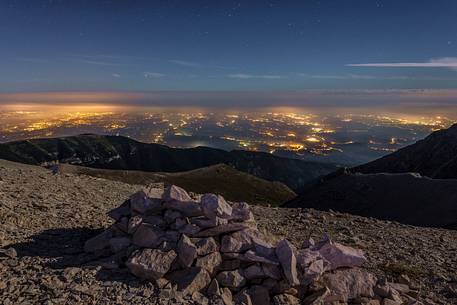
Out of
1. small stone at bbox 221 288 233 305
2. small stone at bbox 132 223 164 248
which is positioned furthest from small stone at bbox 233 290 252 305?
Result: small stone at bbox 132 223 164 248

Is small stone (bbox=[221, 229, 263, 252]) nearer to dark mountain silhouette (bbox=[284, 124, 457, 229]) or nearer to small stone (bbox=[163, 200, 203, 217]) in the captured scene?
small stone (bbox=[163, 200, 203, 217])

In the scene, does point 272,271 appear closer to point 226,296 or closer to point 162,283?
point 226,296

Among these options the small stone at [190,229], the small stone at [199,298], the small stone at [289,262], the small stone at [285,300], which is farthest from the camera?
the small stone at [190,229]

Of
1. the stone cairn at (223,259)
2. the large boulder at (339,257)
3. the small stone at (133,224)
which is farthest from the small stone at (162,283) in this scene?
the large boulder at (339,257)

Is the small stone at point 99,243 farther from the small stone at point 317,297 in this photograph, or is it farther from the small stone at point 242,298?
the small stone at point 317,297

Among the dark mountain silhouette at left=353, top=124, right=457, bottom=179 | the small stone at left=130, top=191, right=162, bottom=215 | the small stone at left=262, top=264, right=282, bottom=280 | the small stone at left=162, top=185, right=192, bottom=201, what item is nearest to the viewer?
the small stone at left=262, top=264, right=282, bottom=280

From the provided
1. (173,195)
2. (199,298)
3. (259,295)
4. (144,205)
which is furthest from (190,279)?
(144,205)

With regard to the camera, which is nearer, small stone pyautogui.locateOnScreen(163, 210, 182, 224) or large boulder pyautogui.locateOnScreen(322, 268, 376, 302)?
large boulder pyautogui.locateOnScreen(322, 268, 376, 302)

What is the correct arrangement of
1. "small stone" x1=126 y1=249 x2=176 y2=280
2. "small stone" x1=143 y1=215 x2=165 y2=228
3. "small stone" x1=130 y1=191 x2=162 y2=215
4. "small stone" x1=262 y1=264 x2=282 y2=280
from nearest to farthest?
"small stone" x1=126 y1=249 x2=176 y2=280, "small stone" x1=262 y1=264 x2=282 y2=280, "small stone" x1=143 y1=215 x2=165 y2=228, "small stone" x1=130 y1=191 x2=162 y2=215
